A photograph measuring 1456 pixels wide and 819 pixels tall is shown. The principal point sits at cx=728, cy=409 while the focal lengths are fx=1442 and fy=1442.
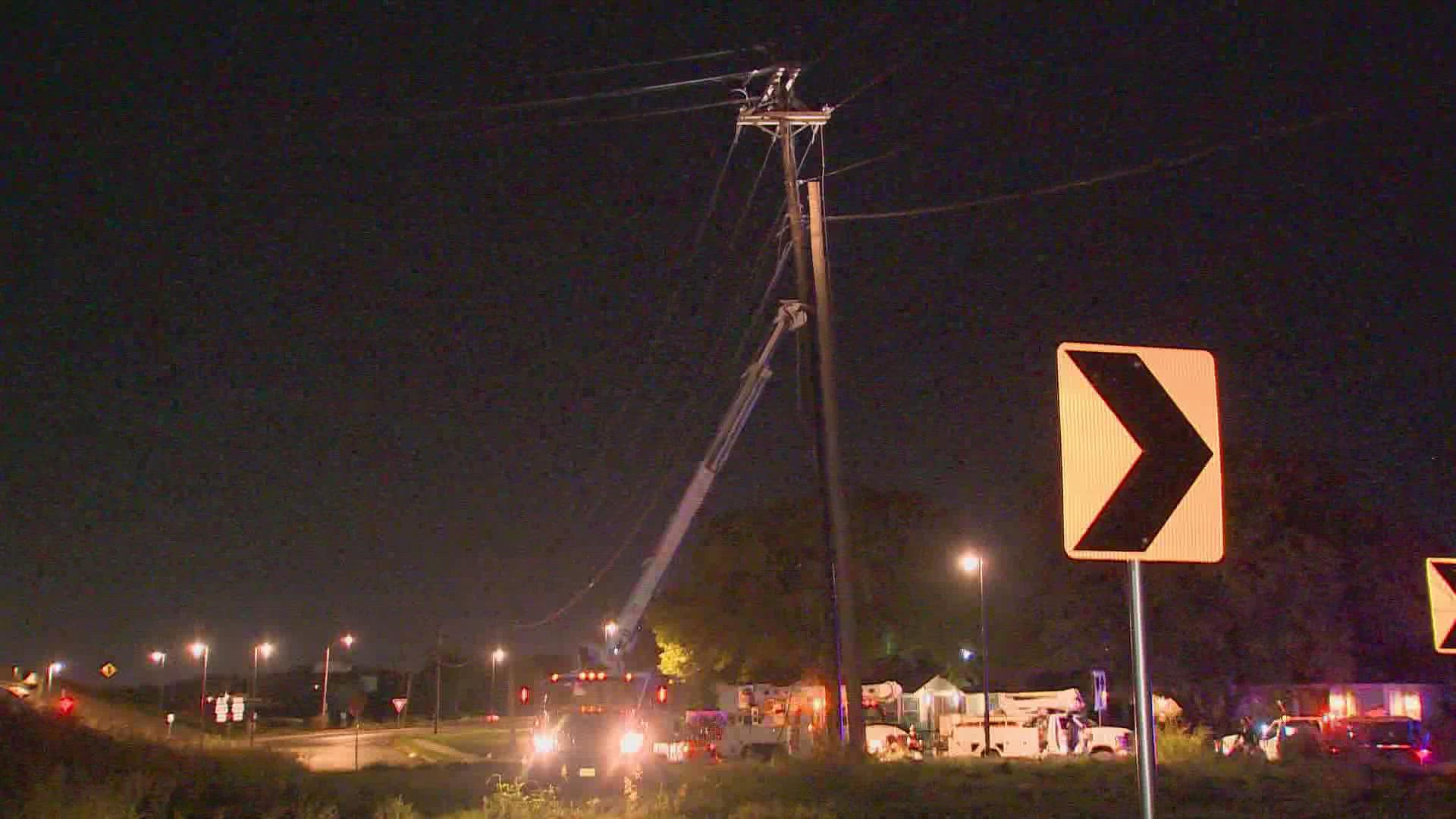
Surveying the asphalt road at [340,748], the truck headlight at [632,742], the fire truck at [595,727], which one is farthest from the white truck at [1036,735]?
the asphalt road at [340,748]

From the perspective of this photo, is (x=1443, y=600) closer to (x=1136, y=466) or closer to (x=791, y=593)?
(x=1136, y=466)

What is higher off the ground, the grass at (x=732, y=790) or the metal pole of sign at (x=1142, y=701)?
the metal pole of sign at (x=1142, y=701)

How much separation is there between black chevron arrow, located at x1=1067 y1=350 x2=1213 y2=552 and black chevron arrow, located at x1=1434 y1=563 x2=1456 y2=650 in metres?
5.71

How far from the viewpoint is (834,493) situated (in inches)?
1099

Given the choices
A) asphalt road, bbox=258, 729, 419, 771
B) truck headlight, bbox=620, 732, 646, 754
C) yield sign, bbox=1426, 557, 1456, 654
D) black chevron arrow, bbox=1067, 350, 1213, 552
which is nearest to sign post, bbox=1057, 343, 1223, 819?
black chevron arrow, bbox=1067, 350, 1213, 552

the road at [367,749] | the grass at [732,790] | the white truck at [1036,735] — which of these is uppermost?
the grass at [732,790]

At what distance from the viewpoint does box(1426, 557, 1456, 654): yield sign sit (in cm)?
938

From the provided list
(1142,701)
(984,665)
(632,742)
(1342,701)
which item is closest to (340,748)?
(984,665)

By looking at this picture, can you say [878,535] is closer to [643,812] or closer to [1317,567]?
[1317,567]

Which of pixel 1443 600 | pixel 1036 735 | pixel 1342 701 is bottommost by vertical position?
pixel 1036 735

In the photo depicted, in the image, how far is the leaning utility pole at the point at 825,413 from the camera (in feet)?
88.2

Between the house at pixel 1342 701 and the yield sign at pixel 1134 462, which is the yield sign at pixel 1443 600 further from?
the house at pixel 1342 701

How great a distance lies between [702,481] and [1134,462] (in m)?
31.0

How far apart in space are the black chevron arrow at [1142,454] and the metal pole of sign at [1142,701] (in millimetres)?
141
